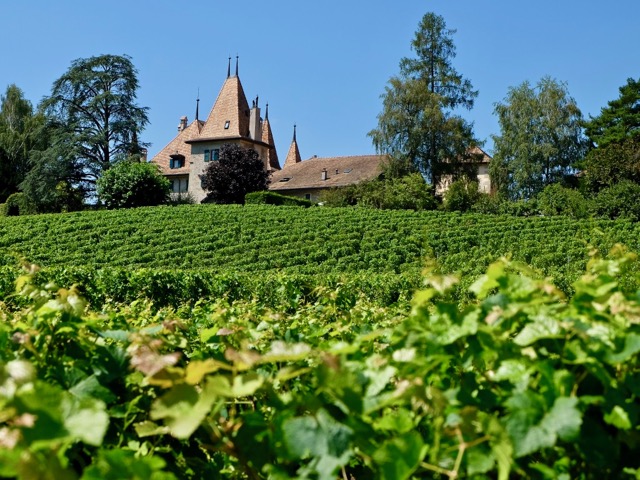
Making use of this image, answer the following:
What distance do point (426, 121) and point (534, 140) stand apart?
20.6 feet

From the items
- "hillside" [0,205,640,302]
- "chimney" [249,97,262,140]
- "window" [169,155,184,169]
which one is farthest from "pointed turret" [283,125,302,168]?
"hillside" [0,205,640,302]

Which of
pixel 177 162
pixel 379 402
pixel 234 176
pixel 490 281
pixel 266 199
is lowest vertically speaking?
pixel 379 402

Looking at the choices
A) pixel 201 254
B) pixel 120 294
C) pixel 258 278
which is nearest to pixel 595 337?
pixel 258 278

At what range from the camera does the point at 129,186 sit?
127 feet

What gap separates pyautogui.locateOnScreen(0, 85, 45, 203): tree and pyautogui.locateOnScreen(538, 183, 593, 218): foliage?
31.7 metres

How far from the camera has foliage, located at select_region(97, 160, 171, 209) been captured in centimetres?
3891

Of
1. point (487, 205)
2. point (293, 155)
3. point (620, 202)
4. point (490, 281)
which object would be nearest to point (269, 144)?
point (293, 155)

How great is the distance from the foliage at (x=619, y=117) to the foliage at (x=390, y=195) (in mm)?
12105

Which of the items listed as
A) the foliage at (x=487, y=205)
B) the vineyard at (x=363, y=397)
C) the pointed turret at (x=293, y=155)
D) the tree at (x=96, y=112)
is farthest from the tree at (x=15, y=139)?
the vineyard at (x=363, y=397)

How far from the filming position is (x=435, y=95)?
3691 cm

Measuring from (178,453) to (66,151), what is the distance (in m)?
44.5

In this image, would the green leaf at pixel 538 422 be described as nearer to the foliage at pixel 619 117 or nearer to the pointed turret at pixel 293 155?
the foliage at pixel 619 117

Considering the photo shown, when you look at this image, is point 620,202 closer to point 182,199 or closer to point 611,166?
point 611,166

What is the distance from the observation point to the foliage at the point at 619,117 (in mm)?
40344
